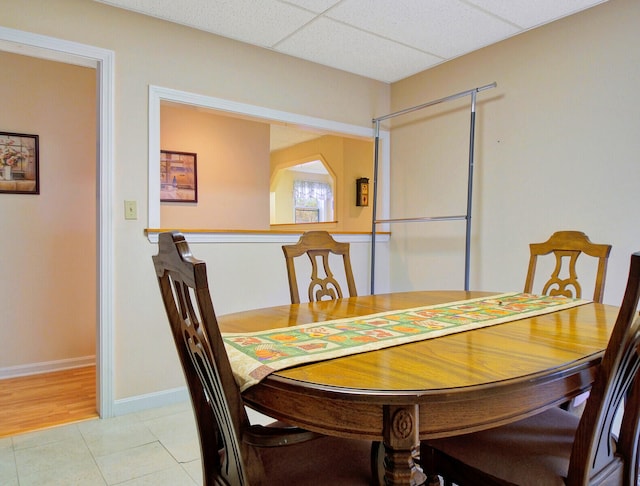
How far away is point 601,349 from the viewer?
42.6 inches

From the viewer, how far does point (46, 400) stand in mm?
2592

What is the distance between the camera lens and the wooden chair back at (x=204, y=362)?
790 millimetres

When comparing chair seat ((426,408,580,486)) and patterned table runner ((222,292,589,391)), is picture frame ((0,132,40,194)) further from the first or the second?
chair seat ((426,408,580,486))

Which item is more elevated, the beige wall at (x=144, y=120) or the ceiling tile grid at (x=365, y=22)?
the ceiling tile grid at (x=365, y=22)

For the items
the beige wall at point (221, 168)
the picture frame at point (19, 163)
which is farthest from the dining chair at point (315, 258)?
the picture frame at point (19, 163)

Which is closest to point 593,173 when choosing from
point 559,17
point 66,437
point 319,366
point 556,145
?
point 556,145

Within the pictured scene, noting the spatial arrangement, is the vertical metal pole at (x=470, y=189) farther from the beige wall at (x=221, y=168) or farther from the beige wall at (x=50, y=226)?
the beige wall at (x=50, y=226)

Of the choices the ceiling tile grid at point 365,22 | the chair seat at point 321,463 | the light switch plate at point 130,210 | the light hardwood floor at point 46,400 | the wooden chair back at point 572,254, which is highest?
the ceiling tile grid at point 365,22

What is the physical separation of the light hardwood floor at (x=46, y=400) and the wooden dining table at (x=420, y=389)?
198 cm

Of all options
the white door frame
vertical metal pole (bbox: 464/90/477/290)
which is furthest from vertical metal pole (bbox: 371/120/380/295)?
the white door frame

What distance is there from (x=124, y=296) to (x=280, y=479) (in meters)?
1.79

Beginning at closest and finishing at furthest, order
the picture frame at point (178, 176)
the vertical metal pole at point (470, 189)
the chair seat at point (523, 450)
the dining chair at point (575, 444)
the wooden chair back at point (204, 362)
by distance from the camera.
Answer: the wooden chair back at point (204, 362) → the dining chair at point (575, 444) → the chair seat at point (523, 450) → the vertical metal pole at point (470, 189) → the picture frame at point (178, 176)

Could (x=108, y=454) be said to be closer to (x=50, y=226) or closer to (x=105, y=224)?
(x=105, y=224)

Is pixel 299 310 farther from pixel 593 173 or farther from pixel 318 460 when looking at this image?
pixel 593 173
